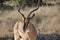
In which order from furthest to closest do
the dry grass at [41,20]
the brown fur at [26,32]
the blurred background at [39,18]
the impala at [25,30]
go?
1. the dry grass at [41,20]
2. the blurred background at [39,18]
3. the brown fur at [26,32]
4. the impala at [25,30]

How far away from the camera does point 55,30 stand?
11.4 meters

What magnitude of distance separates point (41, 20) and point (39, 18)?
14 cm

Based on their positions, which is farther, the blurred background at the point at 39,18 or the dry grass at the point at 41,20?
the dry grass at the point at 41,20

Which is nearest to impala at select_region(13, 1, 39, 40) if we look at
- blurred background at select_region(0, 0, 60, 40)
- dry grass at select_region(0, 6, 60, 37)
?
blurred background at select_region(0, 0, 60, 40)

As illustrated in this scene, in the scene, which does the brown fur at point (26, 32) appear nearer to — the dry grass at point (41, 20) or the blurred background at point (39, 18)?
the blurred background at point (39, 18)

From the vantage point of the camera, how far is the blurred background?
1094cm

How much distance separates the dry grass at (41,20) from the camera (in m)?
11.3

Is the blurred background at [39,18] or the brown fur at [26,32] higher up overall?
the brown fur at [26,32]

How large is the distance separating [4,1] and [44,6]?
7.53ft

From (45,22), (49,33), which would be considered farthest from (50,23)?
(49,33)

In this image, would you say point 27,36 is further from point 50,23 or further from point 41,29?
point 50,23

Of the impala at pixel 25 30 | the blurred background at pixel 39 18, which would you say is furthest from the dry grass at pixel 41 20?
the impala at pixel 25 30

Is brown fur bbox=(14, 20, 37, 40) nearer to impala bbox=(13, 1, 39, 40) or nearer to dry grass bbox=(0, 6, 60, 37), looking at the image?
impala bbox=(13, 1, 39, 40)

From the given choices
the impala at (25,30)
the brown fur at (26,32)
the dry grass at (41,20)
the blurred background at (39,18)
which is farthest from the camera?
the dry grass at (41,20)
